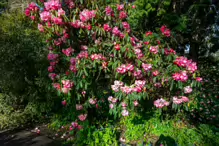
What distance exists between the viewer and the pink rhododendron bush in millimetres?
2334

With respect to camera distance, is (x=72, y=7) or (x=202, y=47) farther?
(x=202, y=47)

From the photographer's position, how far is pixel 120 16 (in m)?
2.65

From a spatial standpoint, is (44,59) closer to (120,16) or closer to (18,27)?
(18,27)

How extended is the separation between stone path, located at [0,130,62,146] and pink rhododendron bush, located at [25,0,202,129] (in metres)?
1.42

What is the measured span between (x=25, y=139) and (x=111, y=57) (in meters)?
2.74

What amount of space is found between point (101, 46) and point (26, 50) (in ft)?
7.16

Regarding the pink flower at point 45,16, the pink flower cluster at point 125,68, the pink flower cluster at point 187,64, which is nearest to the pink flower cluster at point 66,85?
the pink flower cluster at point 125,68

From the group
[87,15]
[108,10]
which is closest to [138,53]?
[108,10]

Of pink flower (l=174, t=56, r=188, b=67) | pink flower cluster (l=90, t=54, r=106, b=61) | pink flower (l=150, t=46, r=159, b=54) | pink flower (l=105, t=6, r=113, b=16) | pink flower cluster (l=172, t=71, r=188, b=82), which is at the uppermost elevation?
pink flower (l=105, t=6, r=113, b=16)

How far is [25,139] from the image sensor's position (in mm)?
3635

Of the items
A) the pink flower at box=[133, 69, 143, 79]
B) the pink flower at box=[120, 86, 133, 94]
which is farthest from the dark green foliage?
the pink flower at box=[133, 69, 143, 79]

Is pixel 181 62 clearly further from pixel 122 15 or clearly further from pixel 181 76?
pixel 122 15

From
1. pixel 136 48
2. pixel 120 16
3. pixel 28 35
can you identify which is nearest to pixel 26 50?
pixel 28 35

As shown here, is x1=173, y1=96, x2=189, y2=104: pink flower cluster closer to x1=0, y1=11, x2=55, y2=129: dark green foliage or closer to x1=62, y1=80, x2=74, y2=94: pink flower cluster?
x1=62, y1=80, x2=74, y2=94: pink flower cluster
